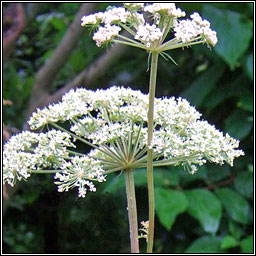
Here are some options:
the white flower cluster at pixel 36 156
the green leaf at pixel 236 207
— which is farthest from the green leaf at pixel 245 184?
the white flower cluster at pixel 36 156

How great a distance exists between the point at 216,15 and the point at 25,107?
1.25m

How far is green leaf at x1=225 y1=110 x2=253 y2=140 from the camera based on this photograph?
93.4 inches

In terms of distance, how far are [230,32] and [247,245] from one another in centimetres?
93

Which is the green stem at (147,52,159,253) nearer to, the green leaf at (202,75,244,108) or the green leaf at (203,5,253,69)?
the green leaf at (203,5,253,69)

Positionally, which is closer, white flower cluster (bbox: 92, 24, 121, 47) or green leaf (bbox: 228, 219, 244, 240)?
white flower cluster (bbox: 92, 24, 121, 47)

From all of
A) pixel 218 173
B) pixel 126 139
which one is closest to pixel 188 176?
pixel 218 173

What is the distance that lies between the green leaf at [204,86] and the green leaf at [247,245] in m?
0.64

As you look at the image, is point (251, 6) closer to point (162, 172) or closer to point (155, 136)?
point (162, 172)

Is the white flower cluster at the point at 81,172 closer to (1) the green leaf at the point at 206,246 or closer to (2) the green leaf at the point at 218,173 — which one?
(1) the green leaf at the point at 206,246

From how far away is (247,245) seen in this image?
7.22 feet

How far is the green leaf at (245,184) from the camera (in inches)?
93.6

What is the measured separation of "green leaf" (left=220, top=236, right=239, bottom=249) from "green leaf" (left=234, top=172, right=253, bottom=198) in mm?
246

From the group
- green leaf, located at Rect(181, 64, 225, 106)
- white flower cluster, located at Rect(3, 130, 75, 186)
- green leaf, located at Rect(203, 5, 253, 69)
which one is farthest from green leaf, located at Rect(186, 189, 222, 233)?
white flower cluster, located at Rect(3, 130, 75, 186)

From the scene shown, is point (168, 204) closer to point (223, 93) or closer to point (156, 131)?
point (223, 93)
